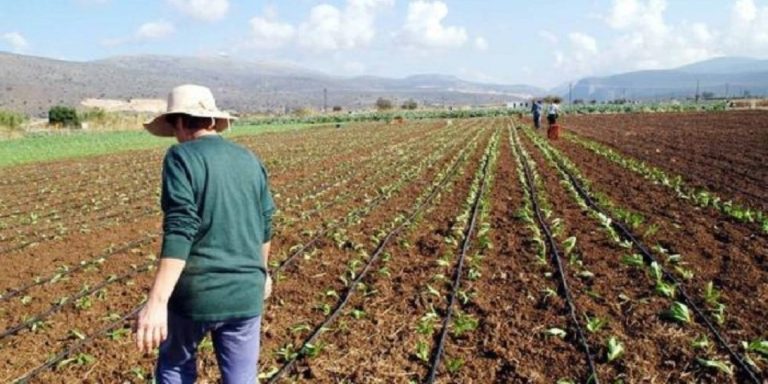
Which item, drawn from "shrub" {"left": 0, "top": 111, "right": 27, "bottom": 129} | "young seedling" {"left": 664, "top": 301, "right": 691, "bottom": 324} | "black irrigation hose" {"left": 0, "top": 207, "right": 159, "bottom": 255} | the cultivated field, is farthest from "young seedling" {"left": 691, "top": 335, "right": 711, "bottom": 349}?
"shrub" {"left": 0, "top": 111, "right": 27, "bottom": 129}

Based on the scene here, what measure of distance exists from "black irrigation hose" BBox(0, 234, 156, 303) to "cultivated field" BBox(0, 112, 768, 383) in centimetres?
3

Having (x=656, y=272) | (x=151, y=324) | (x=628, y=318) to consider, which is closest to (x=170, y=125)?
(x=151, y=324)

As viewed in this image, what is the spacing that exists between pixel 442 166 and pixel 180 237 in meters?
16.6

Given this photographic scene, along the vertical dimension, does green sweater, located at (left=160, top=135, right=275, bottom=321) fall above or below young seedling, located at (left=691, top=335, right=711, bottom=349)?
above

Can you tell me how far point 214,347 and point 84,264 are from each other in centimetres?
625

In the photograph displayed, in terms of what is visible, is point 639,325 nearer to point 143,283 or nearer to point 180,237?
point 180,237

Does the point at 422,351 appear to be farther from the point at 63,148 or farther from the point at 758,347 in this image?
the point at 63,148

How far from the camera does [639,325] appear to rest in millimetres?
6082

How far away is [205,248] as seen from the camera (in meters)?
3.07

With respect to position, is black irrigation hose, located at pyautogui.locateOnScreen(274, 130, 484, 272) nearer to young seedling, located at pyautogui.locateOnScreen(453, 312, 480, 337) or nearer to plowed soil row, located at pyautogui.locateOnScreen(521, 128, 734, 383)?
young seedling, located at pyautogui.locateOnScreen(453, 312, 480, 337)

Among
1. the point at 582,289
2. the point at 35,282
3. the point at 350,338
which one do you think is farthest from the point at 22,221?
the point at 582,289

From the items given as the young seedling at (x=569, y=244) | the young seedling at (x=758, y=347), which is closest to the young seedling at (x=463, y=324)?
the young seedling at (x=758, y=347)

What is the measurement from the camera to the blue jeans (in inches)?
125

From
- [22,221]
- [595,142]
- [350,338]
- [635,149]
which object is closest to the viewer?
[350,338]
